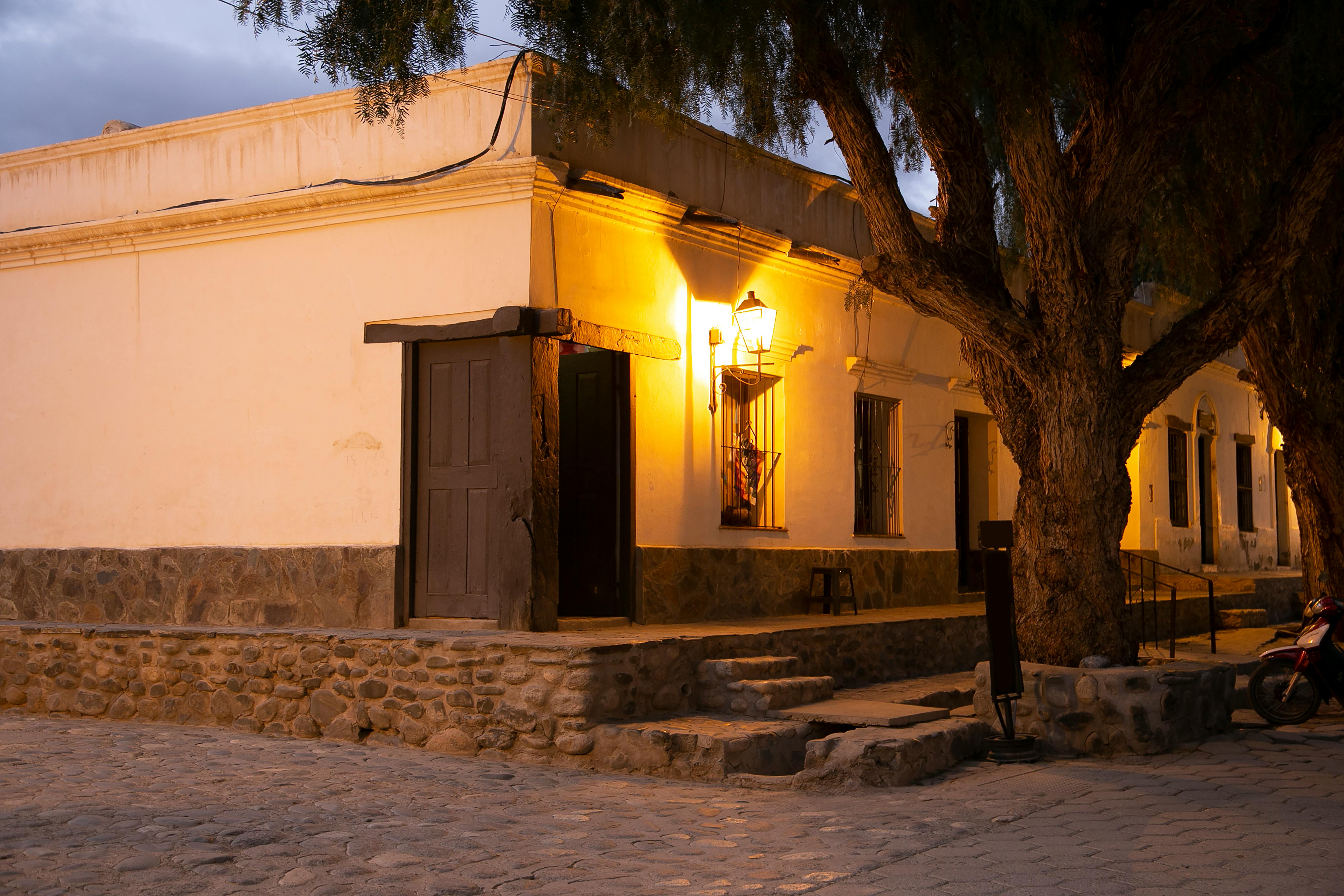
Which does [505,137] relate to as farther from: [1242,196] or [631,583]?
[1242,196]

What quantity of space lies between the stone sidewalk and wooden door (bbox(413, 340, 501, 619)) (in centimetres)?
168

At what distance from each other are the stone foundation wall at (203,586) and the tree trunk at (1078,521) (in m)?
4.74

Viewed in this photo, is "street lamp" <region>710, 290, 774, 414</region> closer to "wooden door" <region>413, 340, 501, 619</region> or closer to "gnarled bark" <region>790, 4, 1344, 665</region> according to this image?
"wooden door" <region>413, 340, 501, 619</region>

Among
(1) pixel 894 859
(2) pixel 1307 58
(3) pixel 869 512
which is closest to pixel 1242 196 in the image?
(2) pixel 1307 58

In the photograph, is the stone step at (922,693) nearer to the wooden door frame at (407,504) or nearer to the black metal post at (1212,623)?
the black metal post at (1212,623)

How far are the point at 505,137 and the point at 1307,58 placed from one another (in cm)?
577

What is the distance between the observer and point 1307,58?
9.39 metres

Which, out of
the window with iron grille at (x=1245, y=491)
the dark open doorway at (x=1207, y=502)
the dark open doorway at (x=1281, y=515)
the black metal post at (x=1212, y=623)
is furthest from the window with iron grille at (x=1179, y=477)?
the black metal post at (x=1212, y=623)

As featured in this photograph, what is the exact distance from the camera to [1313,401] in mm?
11836

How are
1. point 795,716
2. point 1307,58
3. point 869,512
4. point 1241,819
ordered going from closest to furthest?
1. point 1241,819
2. point 795,716
3. point 1307,58
4. point 869,512

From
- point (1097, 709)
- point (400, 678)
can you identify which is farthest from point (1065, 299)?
point (400, 678)

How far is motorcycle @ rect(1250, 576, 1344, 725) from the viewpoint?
980cm

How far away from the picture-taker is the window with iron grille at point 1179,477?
20.0m

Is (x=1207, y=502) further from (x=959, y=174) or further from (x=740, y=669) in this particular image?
(x=740, y=669)
